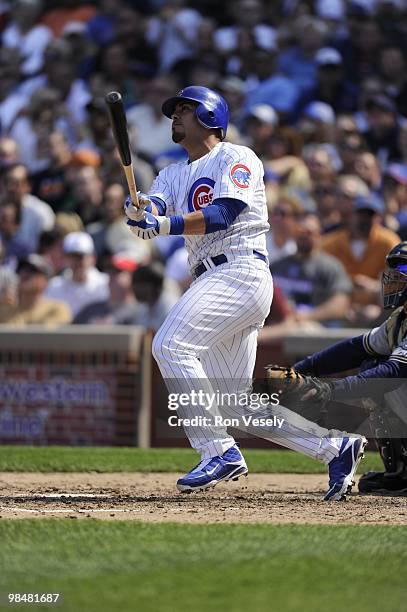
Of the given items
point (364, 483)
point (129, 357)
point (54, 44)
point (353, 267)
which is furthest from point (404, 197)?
point (54, 44)

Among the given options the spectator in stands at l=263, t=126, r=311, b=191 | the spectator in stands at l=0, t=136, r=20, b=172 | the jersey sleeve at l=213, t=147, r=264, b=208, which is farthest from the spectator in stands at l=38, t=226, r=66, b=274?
the jersey sleeve at l=213, t=147, r=264, b=208

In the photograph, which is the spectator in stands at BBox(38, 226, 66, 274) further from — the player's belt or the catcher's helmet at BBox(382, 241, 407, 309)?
the catcher's helmet at BBox(382, 241, 407, 309)

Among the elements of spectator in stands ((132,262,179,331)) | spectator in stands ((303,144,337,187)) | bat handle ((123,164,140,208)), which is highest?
spectator in stands ((303,144,337,187))

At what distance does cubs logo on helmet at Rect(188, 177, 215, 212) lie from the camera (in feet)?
20.4

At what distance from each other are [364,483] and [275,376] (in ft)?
3.41

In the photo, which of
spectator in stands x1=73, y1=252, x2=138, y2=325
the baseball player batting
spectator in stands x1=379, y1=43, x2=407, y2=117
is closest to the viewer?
the baseball player batting

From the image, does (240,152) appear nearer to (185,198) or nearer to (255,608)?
(185,198)

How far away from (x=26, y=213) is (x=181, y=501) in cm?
714

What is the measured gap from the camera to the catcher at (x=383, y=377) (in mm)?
6191

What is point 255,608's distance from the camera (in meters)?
3.51

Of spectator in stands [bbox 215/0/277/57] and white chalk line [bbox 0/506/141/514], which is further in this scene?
spectator in stands [bbox 215/0/277/57]

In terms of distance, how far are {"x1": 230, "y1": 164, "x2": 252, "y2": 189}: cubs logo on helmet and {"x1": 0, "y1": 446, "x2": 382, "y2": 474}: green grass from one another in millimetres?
2684

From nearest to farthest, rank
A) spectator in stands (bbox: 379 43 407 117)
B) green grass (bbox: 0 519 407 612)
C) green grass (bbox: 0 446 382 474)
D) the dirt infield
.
Answer: green grass (bbox: 0 519 407 612) < the dirt infield < green grass (bbox: 0 446 382 474) < spectator in stands (bbox: 379 43 407 117)

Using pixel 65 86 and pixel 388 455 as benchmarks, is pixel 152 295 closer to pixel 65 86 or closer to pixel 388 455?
pixel 388 455
